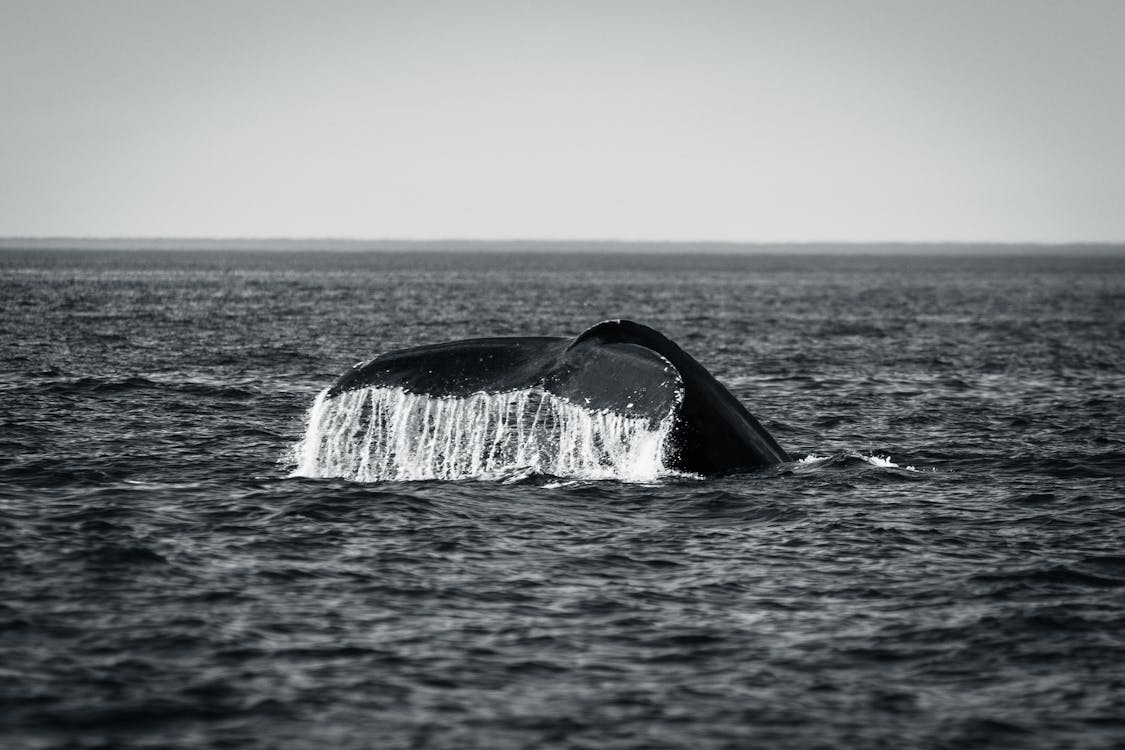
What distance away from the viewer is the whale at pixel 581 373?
11359mm

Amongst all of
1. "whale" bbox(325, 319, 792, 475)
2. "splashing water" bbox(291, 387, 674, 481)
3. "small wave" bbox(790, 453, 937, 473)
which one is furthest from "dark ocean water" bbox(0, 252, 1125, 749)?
Result: "whale" bbox(325, 319, 792, 475)

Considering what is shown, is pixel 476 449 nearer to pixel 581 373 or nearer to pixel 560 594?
pixel 581 373

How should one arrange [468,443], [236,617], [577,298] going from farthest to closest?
[577,298] → [468,443] → [236,617]

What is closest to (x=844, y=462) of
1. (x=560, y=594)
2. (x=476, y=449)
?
(x=476, y=449)

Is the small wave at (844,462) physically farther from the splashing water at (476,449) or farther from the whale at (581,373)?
the whale at (581,373)

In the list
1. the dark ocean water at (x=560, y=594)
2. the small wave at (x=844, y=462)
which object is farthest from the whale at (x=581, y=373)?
the small wave at (x=844, y=462)

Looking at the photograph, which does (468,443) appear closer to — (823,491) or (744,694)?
(823,491)

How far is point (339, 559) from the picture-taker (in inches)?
440

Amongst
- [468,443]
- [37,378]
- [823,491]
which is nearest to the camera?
[823,491]

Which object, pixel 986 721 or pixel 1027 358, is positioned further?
pixel 1027 358

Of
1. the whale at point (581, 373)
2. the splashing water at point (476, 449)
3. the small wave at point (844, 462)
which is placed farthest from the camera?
the small wave at point (844, 462)

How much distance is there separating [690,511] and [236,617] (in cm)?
447

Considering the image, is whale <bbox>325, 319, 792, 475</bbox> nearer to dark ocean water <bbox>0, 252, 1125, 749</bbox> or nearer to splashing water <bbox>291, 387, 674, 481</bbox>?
splashing water <bbox>291, 387, 674, 481</bbox>

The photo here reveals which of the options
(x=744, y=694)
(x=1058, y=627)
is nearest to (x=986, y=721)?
(x=744, y=694)
